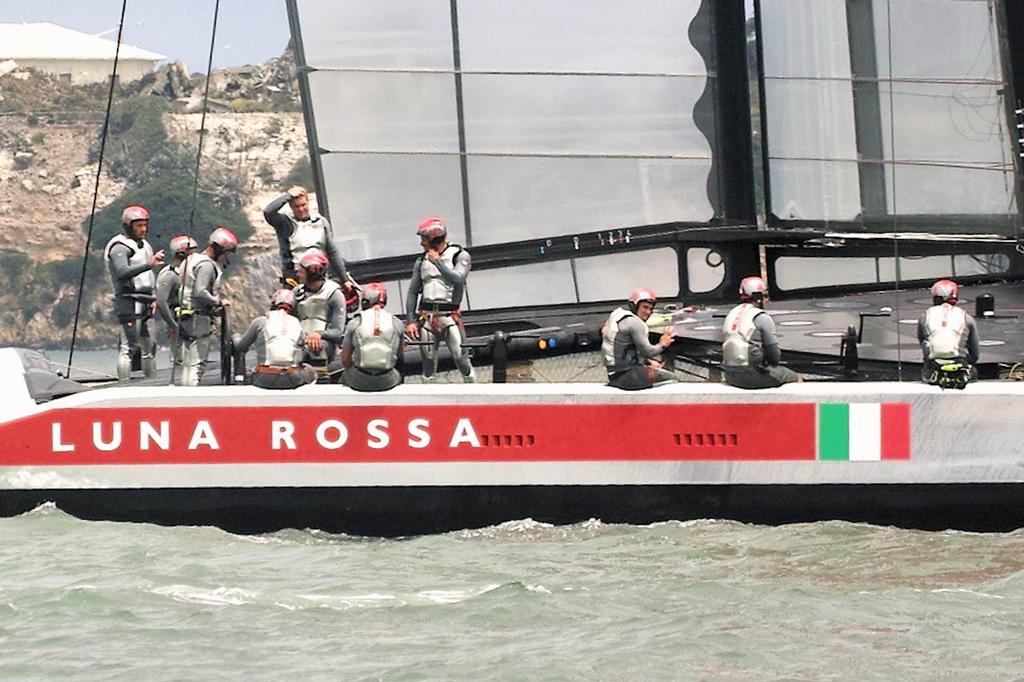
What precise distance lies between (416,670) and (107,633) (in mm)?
1410

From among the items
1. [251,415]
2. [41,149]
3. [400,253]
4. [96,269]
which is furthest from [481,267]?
[41,149]

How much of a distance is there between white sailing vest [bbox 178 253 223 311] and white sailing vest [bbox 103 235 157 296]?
2.51ft

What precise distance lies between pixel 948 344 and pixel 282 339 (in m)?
3.11

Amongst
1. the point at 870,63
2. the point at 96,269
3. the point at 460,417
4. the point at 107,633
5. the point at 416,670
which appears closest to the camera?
the point at 416,670

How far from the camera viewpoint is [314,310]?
10836mm

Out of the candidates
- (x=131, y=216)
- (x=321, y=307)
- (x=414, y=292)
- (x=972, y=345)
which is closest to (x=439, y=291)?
(x=414, y=292)

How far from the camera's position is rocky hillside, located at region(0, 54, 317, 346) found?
3346 inches

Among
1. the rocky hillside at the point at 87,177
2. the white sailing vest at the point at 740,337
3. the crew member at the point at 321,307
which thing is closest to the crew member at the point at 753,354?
the white sailing vest at the point at 740,337

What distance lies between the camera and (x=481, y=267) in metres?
13.3

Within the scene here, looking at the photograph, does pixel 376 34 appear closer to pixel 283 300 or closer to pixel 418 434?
pixel 283 300

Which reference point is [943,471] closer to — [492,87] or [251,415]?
[251,415]

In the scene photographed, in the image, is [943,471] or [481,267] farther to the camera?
[481,267]

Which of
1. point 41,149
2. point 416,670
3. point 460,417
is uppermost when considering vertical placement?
point 41,149

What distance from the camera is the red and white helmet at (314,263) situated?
35.0 ft
